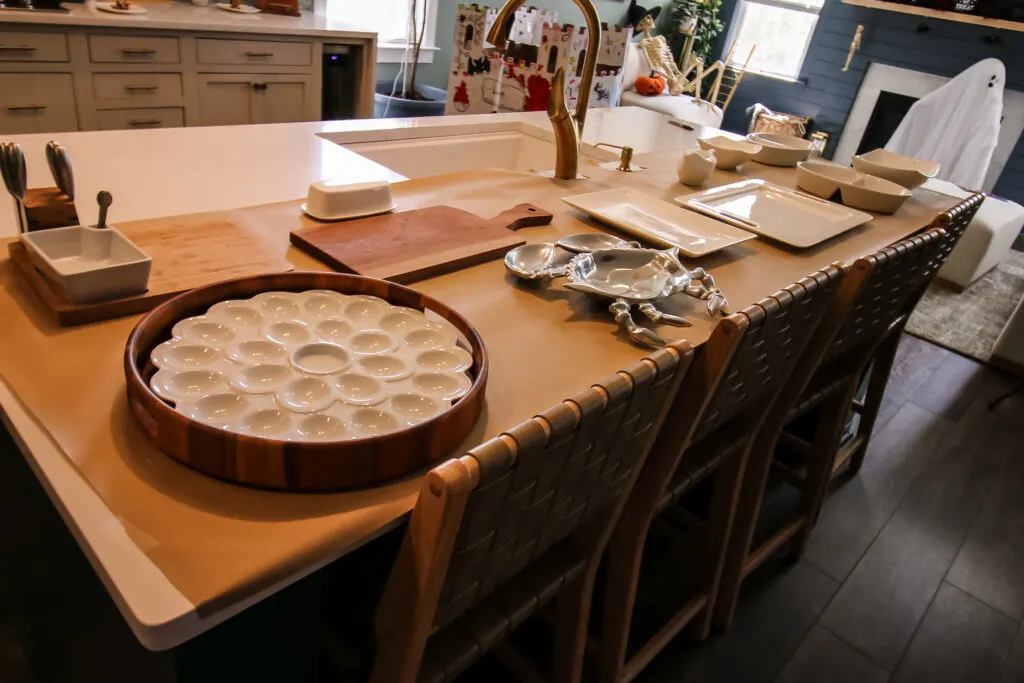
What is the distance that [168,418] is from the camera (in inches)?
25.1

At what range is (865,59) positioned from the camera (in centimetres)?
592

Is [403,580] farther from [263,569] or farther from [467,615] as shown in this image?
[467,615]

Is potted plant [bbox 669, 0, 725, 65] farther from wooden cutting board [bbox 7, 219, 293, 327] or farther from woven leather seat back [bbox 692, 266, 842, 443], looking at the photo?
wooden cutting board [bbox 7, 219, 293, 327]

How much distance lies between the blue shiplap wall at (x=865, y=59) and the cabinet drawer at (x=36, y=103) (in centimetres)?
576

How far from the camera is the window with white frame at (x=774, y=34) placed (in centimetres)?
630

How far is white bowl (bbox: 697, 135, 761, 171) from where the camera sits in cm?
190

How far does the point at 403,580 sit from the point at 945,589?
1.77m

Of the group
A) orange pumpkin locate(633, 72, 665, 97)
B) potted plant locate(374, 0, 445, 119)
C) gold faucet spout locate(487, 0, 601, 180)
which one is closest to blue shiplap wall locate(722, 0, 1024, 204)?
orange pumpkin locate(633, 72, 665, 97)

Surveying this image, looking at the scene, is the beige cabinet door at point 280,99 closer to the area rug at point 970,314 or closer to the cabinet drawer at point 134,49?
the cabinet drawer at point 134,49

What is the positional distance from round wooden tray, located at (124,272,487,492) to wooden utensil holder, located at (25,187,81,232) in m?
0.33

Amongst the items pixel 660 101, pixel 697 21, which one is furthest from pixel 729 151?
pixel 697 21

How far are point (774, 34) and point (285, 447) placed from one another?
279 inches

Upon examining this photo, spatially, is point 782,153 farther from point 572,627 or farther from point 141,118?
point 141,118

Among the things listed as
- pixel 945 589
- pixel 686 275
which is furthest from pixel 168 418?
pixel 945 589
